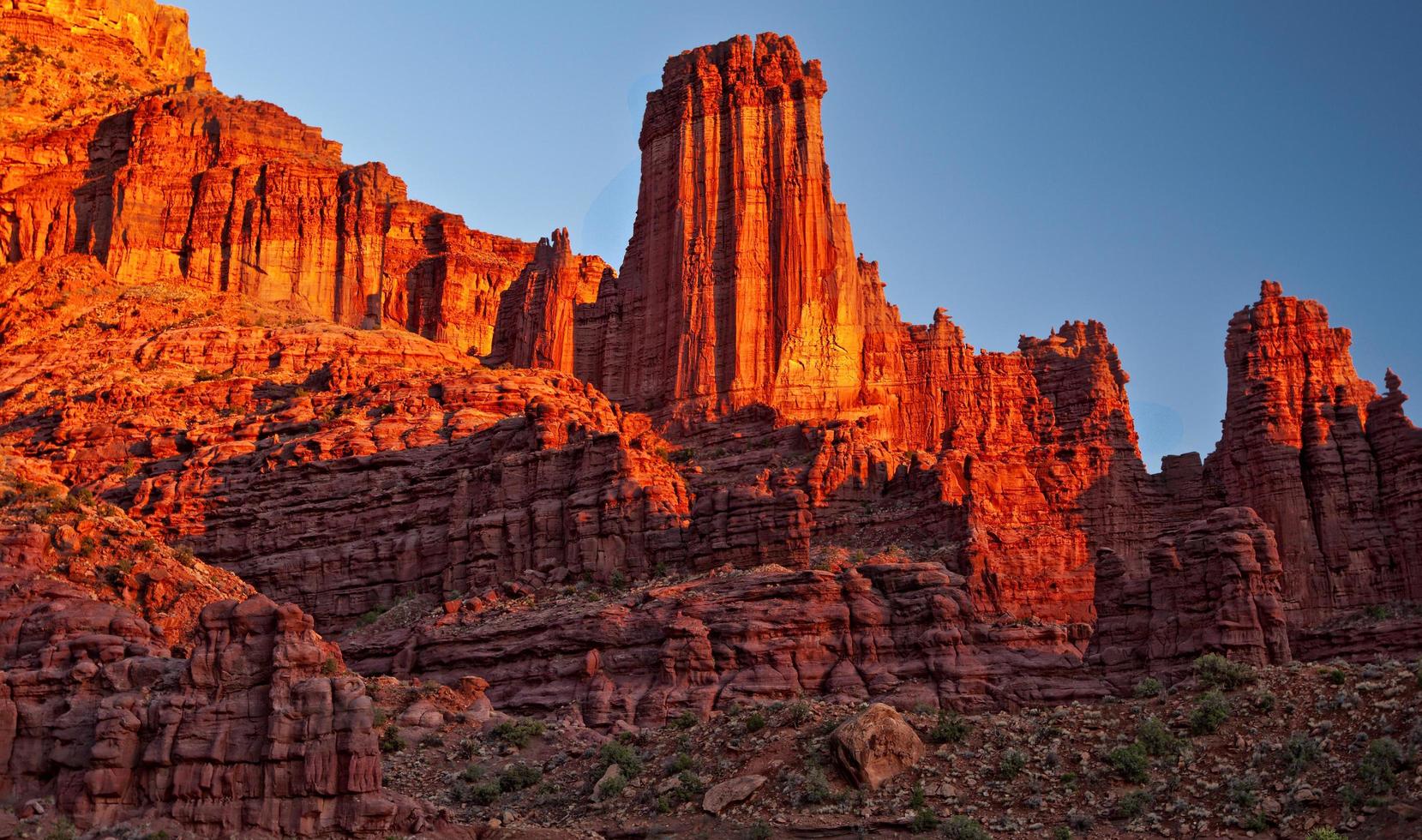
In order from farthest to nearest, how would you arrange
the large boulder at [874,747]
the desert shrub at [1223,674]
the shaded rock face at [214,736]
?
the desert shrub at [1223,674], the large boulder at [874,747], the shaded rock face at [214,736]

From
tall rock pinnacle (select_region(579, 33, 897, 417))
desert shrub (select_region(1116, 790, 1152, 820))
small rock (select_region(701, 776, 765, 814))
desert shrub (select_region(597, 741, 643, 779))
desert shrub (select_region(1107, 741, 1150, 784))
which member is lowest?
desert shrub (select_region(1116, 790, 1152, 820))

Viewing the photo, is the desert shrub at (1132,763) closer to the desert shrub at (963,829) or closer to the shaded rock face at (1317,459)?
the desert shrub at (963,829)

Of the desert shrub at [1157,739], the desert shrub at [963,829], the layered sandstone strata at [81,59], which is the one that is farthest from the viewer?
the layered sandstone strata at [81,59]

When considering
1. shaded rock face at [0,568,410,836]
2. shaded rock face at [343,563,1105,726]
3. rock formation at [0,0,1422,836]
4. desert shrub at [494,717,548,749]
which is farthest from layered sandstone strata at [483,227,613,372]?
shaded rock face at [0,568,410,836]

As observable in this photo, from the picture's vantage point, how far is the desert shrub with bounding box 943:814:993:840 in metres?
38.3

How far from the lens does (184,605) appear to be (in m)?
53.1

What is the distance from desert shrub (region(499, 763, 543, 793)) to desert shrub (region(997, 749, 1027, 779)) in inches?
517

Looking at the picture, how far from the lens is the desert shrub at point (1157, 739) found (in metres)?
40.6

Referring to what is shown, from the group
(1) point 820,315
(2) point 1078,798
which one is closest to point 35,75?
(1) point 820,315

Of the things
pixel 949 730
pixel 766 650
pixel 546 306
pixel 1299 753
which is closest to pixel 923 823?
pixel 949 730

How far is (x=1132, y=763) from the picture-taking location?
131ft

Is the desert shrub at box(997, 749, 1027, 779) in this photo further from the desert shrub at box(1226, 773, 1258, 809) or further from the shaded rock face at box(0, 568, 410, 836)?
the shaded rock face at box(0, 568, 410, 836)

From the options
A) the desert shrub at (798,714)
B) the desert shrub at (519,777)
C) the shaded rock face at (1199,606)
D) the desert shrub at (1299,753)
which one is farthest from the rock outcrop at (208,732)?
the shaded rock face at (1199,606)

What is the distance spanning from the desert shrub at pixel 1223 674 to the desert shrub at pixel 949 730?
604cm
